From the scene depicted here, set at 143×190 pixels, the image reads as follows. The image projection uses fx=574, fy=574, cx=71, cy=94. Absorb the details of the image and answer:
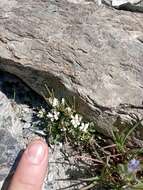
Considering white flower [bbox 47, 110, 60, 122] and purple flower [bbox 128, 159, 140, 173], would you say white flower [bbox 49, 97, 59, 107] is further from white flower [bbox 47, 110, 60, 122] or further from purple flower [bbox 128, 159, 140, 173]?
purple flower [bbox 128, 159, 140, 173]

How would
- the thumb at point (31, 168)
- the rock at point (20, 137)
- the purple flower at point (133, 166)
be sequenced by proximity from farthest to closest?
the rock at point (20, 137)
the purple flower at point (133, 166)
the thumb at point (31, 168)

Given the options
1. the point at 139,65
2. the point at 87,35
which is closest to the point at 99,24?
the point at 87,35

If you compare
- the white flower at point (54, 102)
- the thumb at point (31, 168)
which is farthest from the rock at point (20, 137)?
the thumb at point (31, 168)

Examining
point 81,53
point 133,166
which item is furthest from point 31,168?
point 81,53

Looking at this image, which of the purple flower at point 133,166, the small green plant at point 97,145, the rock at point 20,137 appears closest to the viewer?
the purple flower at point 133,166

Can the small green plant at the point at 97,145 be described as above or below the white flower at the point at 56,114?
A: below

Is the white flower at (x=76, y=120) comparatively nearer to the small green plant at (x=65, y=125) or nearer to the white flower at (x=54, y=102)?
the small green plant at (x=65, y=125)

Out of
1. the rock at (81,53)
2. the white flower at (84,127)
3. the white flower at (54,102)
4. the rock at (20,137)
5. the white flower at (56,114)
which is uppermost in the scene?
the rock at (81,53)

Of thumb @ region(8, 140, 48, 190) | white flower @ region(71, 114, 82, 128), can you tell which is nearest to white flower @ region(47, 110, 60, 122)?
white flower @ region(71, 114, 82, 128)
